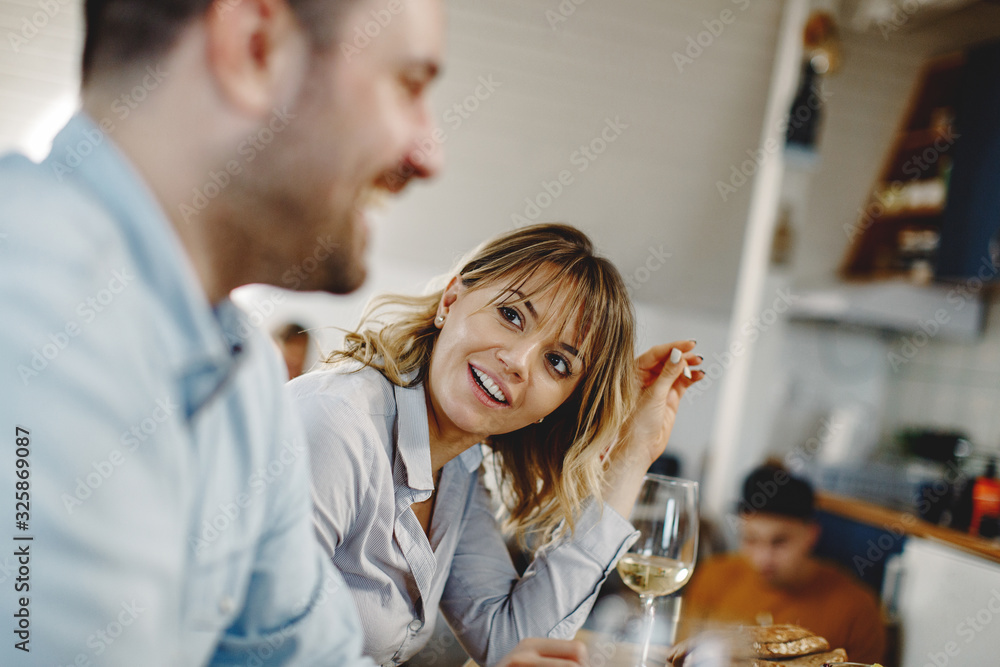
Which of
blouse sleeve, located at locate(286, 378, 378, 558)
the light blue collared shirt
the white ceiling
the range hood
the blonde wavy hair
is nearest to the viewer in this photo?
the light blue collared shirt

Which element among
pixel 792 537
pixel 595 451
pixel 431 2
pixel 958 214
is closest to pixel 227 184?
pixel 431 2

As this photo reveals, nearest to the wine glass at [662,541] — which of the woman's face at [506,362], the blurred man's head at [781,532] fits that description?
the woman's face at [506,362]

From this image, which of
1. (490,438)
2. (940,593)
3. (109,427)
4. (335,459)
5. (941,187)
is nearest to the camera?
(109,427)

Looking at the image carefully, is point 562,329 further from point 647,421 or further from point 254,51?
point 254,51

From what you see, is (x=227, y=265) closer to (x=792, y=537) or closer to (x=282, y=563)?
(x=282, y=563)

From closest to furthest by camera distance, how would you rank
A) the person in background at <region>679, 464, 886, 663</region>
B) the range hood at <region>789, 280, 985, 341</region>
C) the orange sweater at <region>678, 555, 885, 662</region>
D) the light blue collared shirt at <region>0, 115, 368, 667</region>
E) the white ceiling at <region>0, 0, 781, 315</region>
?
the light blue collared shirt at <region>0, 115, 368, 667</region> → the orange sweater at <region>678, 555, 885, 662</region> → the person in background at <region>679, 464, 886, 663</region> → the white ceiling at <region>0, 0, 781, 315</region> → the range hood at <region>789, 280, 985, 341</region>

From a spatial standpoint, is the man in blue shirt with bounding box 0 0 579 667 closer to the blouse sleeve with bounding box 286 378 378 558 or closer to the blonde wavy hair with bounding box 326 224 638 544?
the blouse sleeve with bounding box 286 378 378 558

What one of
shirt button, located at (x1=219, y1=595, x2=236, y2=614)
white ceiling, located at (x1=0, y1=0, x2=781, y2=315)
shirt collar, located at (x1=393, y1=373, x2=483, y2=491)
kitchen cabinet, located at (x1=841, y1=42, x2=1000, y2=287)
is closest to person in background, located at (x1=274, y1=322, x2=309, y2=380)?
white ceiling, located at (x1=0, y1=0, x2=781, y2=315)

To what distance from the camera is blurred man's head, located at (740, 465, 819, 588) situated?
1767 millimetres

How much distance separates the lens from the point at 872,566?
1.99 metres

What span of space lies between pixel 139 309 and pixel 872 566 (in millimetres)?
2084

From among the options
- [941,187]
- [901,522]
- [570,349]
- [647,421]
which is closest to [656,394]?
[647,421]

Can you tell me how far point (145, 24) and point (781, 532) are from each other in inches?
69.0

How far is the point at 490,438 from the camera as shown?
89cm
